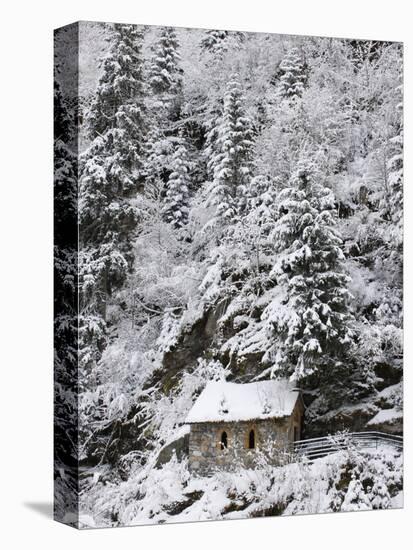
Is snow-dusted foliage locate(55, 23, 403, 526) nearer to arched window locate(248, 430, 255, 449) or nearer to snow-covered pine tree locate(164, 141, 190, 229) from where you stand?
snow-covered pine tree locate(164, 141, 190, 229)

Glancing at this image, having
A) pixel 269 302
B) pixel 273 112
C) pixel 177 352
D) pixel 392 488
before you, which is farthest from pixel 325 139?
pixel 392 488

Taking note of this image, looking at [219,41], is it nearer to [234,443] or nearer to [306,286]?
[306,286]

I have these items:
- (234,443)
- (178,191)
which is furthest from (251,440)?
(178,191)

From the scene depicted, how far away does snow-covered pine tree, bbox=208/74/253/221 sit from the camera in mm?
14656

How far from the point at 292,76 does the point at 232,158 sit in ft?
3.62

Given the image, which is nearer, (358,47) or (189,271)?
(189,271)

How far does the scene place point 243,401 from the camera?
14.6 meters

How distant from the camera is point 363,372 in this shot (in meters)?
15.2

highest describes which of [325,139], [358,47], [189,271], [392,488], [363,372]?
[358,47]

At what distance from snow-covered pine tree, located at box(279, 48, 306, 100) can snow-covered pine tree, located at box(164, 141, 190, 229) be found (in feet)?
4.38

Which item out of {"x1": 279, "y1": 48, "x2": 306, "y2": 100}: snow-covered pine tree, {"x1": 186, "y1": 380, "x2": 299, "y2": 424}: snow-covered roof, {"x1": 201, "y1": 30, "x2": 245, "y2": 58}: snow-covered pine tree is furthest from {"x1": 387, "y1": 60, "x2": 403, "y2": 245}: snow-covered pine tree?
{"x1": 186, "y1": 380, "x2": 299, "y2": 424}: snow-covered roof

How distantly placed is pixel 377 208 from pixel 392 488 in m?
2.99

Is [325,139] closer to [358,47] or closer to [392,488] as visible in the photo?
[358,47]

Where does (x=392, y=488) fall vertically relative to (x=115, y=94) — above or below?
below
